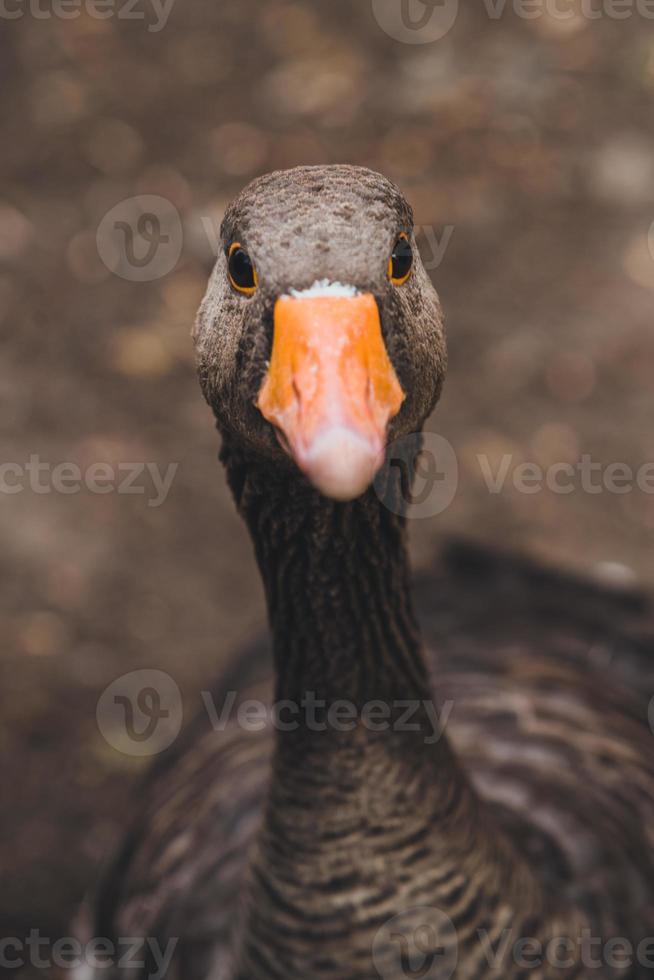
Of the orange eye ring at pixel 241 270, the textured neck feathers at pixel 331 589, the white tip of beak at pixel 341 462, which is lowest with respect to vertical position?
the textured neck feathers at pixel 331 589

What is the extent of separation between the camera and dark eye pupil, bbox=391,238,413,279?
177 cm

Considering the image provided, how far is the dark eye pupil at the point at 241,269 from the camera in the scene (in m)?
1.76

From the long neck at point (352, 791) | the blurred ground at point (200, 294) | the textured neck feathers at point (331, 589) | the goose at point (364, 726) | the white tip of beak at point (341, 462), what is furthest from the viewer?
the blurred ground at point (200, 294)

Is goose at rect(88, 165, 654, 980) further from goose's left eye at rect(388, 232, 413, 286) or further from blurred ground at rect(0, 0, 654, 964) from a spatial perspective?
blurred ground at rect(0, 0, 654, 964)

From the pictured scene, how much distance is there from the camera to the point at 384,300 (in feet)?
5.56

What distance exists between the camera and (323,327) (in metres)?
1.60

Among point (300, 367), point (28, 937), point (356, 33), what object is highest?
point (356, 33)

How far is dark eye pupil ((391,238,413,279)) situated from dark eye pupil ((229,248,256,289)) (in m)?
0.24

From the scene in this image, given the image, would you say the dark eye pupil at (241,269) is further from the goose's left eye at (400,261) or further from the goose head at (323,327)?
the goose's left eye at (400,261)

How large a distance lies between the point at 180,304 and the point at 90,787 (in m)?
2.54

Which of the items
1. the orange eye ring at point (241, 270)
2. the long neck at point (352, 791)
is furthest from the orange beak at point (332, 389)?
the long neck at point (352, 791)

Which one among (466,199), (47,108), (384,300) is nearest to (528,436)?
(466,199)

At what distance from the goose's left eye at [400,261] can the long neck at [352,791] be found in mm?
561

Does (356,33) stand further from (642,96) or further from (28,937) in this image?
(28,937)
